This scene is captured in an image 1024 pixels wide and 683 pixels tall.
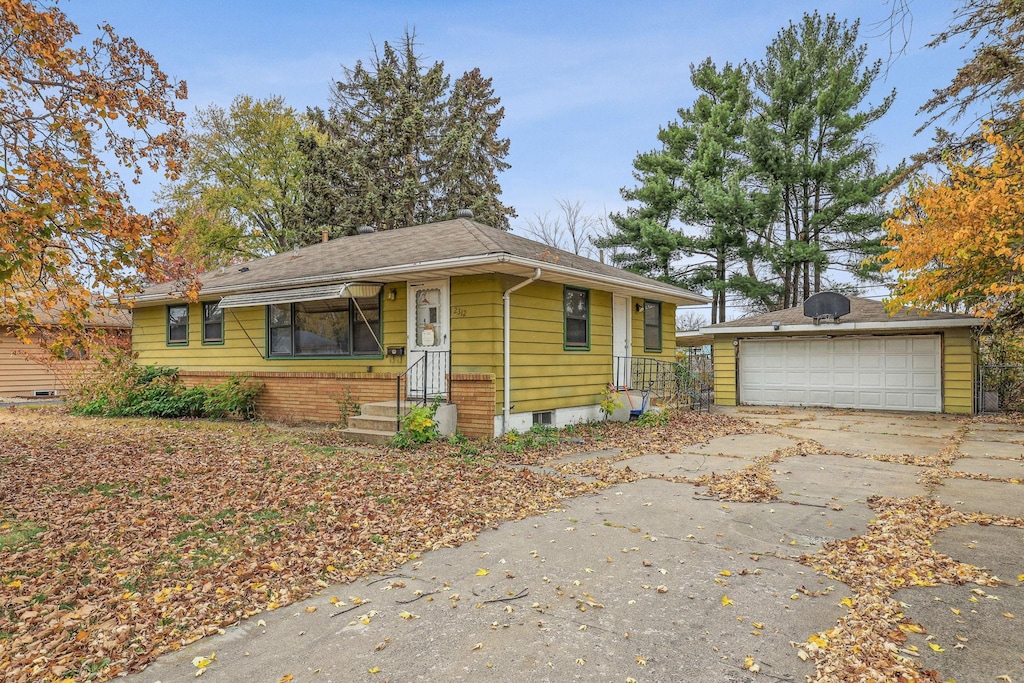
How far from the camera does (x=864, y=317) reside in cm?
1430

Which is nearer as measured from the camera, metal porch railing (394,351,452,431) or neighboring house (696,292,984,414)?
metal porch railing (394,351,452,431)

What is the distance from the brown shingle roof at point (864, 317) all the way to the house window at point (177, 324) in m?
13.0

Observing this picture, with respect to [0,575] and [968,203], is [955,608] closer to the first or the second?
[0,575]

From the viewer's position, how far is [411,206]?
79.2ft

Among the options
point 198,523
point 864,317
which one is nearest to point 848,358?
point 864,317

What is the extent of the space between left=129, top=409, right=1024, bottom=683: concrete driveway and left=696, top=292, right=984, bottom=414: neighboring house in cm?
897

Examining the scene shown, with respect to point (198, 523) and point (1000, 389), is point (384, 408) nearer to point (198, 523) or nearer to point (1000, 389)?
point (198, 523)

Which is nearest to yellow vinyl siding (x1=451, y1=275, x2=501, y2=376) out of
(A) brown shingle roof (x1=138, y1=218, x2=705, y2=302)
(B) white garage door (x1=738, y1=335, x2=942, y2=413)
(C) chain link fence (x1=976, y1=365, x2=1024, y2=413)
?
(A) brown shingle roof (x1=138, y1=218, x2=705, y2=302)

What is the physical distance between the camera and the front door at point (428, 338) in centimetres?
959

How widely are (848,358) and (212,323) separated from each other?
1495 centimetres

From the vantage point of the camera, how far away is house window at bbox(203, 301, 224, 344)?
12.9 m

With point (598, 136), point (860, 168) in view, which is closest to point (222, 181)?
point (598, 136)

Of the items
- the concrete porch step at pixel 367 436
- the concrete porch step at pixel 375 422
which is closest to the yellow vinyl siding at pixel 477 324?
the concrete porch step at pixel 375 422

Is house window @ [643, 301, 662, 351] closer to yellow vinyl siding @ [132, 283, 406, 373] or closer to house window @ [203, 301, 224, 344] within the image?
yellow vinyl siding @ [132, 283, 406, 373]
